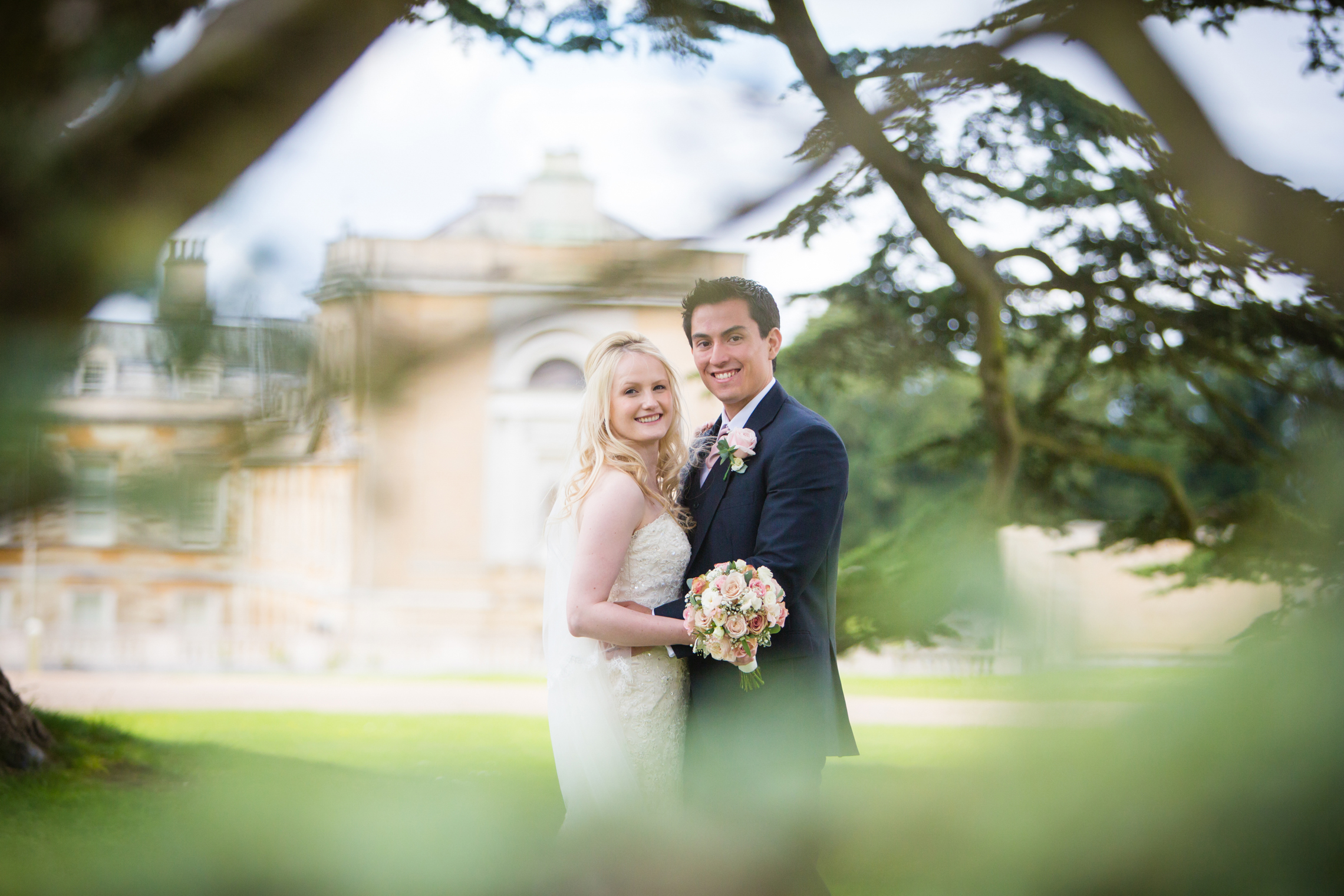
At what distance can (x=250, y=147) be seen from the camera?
3.32 feet

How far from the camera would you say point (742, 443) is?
3.11m

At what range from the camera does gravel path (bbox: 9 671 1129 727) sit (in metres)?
12.1

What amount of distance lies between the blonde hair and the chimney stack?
2.23 metres

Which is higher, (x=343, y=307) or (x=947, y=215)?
(x=947, y=215)

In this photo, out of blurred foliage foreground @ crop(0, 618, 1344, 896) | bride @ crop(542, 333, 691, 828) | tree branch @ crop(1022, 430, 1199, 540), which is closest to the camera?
blurred foliage foreground @ crop(0, 618, 1344, 896)

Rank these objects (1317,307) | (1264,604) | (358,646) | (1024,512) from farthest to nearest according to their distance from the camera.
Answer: (358,646)
(1024,512)
(1317,307)
(1264,604)

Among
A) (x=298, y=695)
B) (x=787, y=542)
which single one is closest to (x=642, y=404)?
(x=787, y=542)

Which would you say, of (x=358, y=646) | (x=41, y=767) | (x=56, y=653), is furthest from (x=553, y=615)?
(x=56, y=653)

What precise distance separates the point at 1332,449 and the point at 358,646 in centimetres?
1986

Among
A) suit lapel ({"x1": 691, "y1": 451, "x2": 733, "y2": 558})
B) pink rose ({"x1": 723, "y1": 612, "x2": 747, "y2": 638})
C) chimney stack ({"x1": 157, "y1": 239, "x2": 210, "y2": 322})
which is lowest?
pink rose ({"x1": 723, "y1": 612, "x2": 747, "y2": 638})

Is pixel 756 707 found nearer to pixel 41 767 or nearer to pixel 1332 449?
pixel 1332 449

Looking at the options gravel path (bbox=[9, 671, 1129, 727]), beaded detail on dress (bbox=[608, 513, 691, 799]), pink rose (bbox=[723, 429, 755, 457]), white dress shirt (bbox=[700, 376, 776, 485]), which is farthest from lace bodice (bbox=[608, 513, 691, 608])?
gravel path (bbox=[9, 671, 1129, 727])

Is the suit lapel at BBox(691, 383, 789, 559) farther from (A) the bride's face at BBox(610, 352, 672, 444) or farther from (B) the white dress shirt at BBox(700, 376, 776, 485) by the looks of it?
(A) the bride's face at BBox(610, 352, 672, 444)

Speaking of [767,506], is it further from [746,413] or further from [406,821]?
[406,821]
